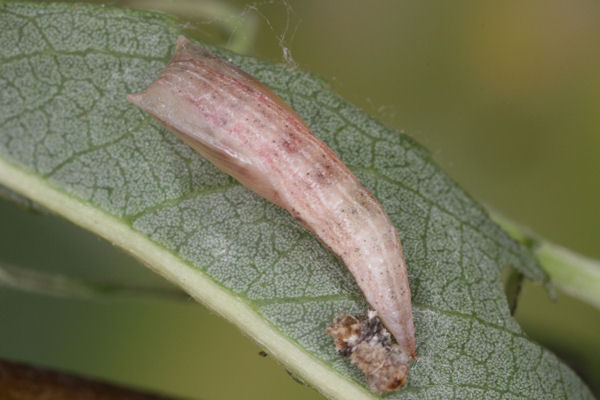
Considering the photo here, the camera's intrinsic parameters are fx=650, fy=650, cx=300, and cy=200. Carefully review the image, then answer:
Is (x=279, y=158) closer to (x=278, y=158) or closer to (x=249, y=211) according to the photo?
(x=278, y=158)

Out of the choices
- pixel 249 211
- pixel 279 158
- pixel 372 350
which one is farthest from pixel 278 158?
pixel 372 350

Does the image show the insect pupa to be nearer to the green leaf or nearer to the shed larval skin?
the shed larval skin

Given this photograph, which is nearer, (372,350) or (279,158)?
(372,350)

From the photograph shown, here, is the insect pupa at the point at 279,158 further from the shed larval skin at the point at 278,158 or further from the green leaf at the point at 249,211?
the green leaf at the point at 249,211

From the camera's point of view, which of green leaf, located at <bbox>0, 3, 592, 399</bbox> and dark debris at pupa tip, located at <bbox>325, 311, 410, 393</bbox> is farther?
green leaf, located at <bbox>0, 3, 592, 399</bbox>

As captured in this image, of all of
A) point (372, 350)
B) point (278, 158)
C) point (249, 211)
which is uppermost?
point (278, 158)

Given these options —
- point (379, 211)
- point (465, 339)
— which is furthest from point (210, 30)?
point (465, 339)

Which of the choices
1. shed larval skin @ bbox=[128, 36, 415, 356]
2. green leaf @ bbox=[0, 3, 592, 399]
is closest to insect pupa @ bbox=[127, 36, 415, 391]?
shed larval skin @ bbox=[128, 36, 415, 356]
